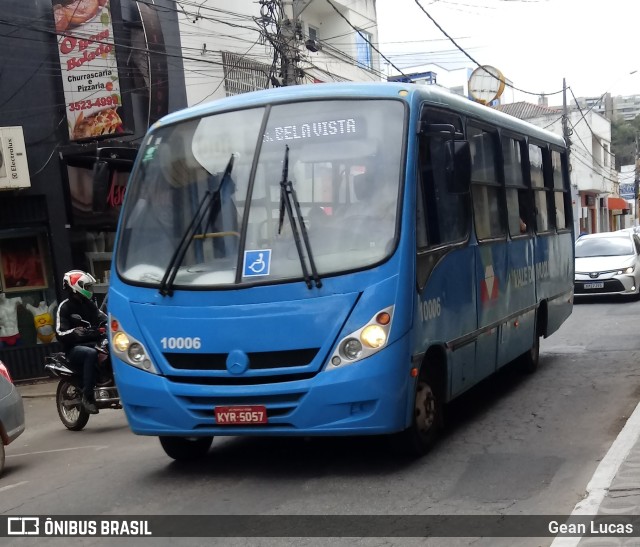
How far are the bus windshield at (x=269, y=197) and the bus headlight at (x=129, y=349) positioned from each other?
395 millimetres

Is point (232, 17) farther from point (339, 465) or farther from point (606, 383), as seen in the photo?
point (339, 465)

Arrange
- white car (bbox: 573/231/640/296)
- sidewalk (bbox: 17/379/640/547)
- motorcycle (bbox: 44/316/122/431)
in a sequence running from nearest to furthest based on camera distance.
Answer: sidewalk (bbox: 17/379/640/547) → motorcycle (bbox: 44/316/122/431) → white car (bbox: 573/231/640/296)

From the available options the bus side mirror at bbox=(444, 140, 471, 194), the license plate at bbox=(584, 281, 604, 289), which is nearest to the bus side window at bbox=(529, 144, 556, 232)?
the bus side mirror at bbox=(444, 140, 471, 194)

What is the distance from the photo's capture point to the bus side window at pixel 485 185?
320 inches

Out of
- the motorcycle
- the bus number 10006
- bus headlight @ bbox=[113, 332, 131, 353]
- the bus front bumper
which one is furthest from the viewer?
the motorcycle

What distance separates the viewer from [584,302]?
20.1m

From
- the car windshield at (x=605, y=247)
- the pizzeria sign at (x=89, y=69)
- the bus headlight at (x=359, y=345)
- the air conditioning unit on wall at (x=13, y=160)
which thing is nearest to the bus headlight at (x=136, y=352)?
the bus headlight at (x=359, y=345)

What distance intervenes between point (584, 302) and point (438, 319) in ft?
46.9

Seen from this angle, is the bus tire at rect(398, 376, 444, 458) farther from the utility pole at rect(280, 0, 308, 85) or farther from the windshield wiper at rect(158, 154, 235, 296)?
the utility pole at rect(280, 0, 308, 85)

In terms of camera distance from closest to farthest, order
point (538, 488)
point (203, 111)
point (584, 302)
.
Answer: point (538, 488) → point (203, 111) → point (584, 302)

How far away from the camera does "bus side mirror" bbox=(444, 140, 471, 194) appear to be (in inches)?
259

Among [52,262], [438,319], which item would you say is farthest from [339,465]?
[52,262]

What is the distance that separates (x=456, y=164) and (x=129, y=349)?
279 cm

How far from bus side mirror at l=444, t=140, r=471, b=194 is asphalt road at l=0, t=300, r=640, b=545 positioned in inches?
81.8
